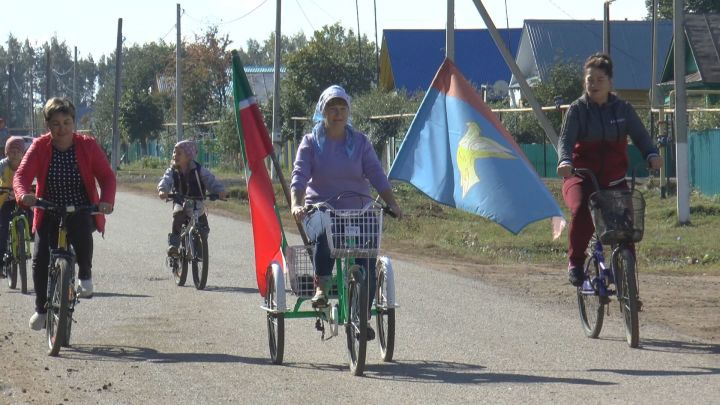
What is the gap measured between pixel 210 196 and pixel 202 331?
4083mm

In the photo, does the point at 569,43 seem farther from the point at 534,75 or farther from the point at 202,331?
the point at 202,331

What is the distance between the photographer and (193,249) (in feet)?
49.1

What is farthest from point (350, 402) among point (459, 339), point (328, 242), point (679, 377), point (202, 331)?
point (202, 331)

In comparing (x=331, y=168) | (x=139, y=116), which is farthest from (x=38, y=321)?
(x=139, y=116)

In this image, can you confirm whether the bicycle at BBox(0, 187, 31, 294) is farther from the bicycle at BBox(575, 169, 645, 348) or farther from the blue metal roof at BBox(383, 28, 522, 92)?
the blue metal roof at BBox(383, 28, 522, 92)

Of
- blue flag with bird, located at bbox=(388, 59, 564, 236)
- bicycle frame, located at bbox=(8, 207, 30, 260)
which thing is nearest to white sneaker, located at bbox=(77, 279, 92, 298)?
bicycle frame, located at bbox=(8, 207, 30, 260)

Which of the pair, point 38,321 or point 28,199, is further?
point 38,321

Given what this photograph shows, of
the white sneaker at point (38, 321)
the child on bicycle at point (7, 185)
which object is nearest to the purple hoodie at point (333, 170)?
the white sneaker at point (38, 321)

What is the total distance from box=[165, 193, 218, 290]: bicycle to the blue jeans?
5.74 metres

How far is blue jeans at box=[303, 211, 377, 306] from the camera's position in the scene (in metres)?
8.80

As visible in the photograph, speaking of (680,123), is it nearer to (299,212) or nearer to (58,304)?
(58,304)

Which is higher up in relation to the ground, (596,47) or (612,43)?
(612,43)

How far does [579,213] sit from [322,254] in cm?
214

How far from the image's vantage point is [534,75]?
64125 mm
